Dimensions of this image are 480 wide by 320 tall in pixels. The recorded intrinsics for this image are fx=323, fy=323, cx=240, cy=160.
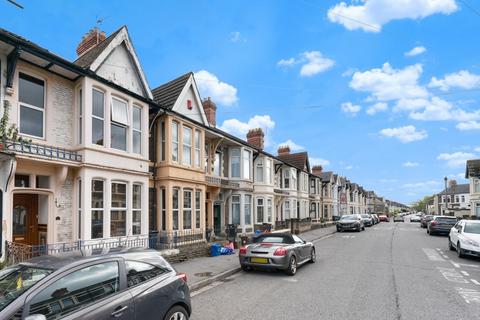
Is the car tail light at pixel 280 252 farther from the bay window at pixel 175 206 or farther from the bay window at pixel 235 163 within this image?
the bay window at pixel 235 163

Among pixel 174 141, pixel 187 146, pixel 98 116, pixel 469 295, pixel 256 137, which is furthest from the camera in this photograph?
pixel 256 137

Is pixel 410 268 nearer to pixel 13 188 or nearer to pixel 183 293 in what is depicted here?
pixel 183 293

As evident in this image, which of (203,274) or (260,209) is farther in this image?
(260,209)

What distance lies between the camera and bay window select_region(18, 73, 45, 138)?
28.8 feet

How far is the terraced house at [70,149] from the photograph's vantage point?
834cm

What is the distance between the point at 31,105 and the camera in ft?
29.6

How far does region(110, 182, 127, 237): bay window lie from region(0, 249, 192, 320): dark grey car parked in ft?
20.9

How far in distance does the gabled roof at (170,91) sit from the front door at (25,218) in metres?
6.31

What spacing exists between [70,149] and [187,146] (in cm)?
586

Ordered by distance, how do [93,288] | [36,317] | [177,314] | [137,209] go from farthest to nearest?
[137,209], [177,314], [93,288], [36,317]

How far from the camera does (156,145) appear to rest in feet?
46.1

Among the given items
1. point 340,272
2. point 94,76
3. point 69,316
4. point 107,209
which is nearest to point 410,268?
point 340,272

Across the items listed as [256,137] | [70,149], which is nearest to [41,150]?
[70,149]

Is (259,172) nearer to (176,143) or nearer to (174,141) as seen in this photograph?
(176,143)
